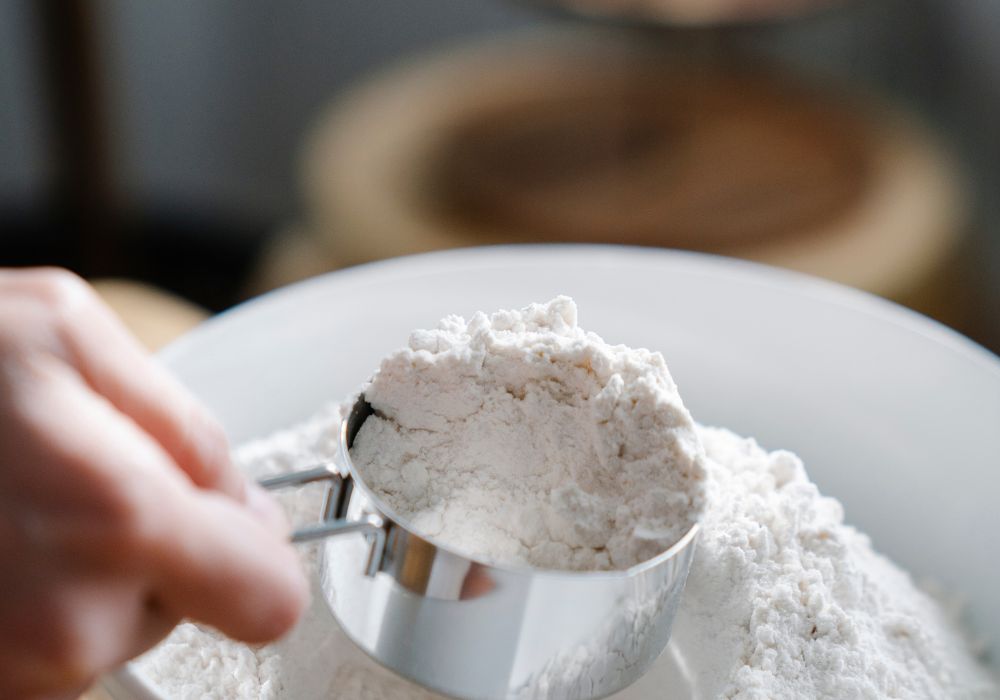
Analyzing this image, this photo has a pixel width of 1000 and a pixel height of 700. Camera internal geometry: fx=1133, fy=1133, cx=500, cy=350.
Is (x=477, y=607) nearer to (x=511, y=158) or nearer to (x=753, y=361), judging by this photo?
(x=753, y=361)

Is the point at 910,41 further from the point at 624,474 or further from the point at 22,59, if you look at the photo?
the point at 624,474

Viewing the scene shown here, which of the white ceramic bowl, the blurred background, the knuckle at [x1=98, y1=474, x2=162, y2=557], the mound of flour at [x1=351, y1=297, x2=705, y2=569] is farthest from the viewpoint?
the blurred background

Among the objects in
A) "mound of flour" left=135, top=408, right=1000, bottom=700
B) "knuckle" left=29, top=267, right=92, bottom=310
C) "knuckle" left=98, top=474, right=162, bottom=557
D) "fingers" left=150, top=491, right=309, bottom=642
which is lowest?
"mound of flour" left=135, top=408, right=1000, bottom=700

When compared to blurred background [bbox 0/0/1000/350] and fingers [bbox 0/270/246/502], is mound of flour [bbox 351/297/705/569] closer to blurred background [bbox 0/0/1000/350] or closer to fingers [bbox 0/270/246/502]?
fingers [bbox 0/270/246/502]

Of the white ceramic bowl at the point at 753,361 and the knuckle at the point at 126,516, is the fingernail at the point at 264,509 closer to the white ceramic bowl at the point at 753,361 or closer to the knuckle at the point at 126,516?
the knuckle at the point at 126,516

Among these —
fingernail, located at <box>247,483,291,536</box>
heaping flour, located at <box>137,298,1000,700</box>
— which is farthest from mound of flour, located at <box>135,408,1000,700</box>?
fingernail, located at <box>247,483,291,536</box>

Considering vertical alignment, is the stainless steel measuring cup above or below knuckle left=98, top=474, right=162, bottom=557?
below

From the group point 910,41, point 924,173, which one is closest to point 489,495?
point 924,173

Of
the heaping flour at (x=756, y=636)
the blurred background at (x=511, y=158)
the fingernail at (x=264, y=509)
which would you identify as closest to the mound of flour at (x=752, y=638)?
the heaping flour at (x=756, y=636)
